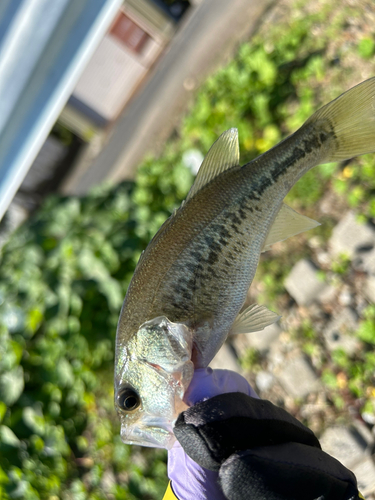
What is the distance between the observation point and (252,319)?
1.74 m

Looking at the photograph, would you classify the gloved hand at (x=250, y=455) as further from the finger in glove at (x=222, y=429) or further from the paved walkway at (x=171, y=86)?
the paved walkway at (x=171, y=86)

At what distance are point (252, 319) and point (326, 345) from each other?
1.79 meters

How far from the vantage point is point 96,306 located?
14.8 ft

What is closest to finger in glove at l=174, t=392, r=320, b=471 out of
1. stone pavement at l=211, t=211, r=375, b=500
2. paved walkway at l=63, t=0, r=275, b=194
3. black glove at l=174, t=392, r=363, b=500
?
black glove at l=174, t=392, r=363, b=500

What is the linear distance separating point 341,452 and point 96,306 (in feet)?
9.33

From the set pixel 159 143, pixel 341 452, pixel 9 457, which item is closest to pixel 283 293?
pixel 341 452

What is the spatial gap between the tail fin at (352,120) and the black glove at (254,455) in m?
1.22

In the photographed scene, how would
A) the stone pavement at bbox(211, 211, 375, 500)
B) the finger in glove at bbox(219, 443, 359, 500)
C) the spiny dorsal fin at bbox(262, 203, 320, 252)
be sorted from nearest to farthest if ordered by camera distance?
the finger in glove at bbox(219, 443, 359, 500), the spiny dorsal fin at bbox(262, 203, 320, 252), the stone pavement at bbox(211, 211, 375, 500)

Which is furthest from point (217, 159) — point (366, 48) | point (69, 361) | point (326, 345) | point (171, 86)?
point (171, 86)

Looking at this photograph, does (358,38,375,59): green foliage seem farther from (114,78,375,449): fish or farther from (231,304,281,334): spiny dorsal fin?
(231,304,281,334): spiny dorsal fin

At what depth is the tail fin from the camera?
66.7 inches

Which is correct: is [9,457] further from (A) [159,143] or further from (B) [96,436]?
(A) [159,143]

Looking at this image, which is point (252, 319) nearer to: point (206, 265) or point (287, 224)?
point (206, 265)

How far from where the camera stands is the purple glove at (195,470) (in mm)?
1738
